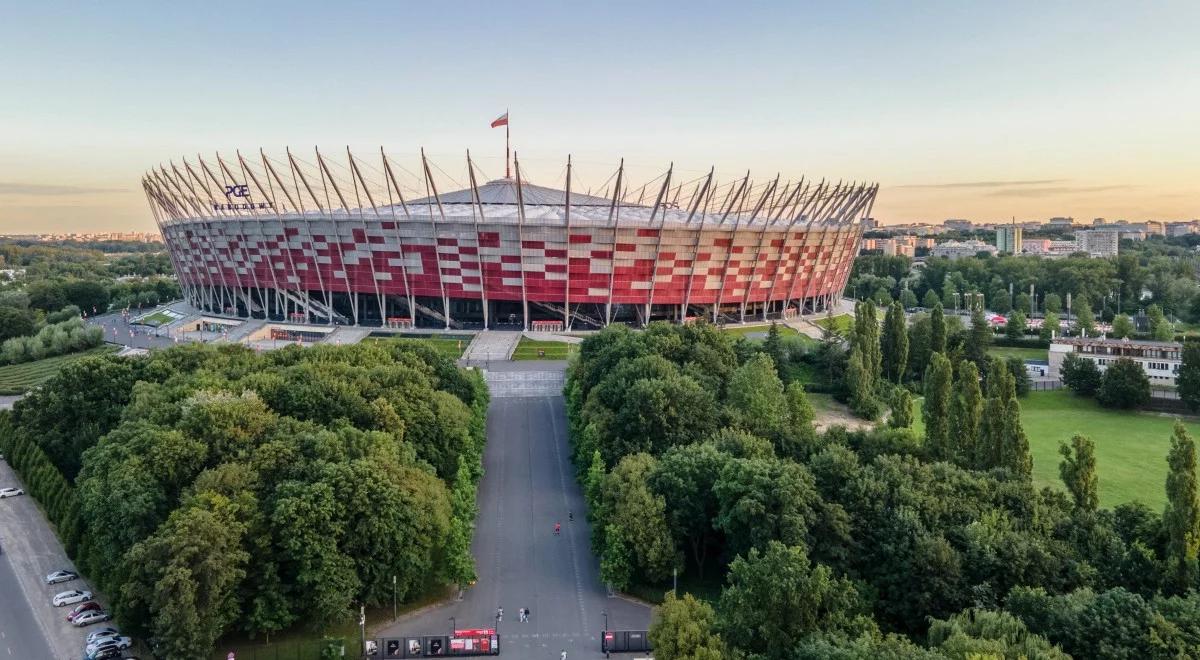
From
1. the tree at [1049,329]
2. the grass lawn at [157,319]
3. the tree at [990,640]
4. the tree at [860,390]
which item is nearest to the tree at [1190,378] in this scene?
the tree at [860,390]

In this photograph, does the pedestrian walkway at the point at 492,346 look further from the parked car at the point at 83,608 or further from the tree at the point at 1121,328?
the tree at the point at 1121,328

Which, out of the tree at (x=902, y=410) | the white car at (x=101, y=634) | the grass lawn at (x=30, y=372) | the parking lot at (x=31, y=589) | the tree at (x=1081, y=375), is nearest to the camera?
the white car at (x=101, y=634)

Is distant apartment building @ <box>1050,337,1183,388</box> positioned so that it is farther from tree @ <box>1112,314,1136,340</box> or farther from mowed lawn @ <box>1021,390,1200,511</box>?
tree @ <box>1112,314,1136,340</box>

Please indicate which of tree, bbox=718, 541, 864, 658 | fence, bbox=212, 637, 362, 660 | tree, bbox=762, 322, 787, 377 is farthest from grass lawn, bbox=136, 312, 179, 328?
tree, bbox=718, 541, 864, 658

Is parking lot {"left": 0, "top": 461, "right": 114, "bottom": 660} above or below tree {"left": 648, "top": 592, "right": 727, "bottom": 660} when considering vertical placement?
below

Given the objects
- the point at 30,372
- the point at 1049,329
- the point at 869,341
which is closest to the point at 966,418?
the point at 869,341

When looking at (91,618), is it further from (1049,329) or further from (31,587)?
(1049,329)
